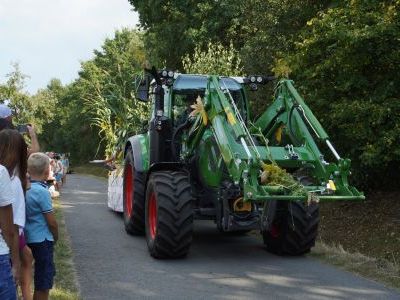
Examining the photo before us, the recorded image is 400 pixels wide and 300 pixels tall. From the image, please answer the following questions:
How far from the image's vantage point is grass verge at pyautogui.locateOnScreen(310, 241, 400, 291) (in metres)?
6.56

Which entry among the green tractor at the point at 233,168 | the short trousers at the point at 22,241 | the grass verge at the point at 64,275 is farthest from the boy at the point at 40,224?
the green tractor at the point at 233,168

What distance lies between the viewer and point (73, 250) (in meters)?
8.49

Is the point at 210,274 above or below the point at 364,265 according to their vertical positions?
below

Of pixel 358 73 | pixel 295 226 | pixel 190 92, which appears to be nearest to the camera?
pixel 295 226

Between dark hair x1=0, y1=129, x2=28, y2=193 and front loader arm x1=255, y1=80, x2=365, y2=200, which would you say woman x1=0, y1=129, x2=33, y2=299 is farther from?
front loader arm x1=255, y1=80, x2=365, y2=200

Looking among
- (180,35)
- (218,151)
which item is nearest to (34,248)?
(218,151)

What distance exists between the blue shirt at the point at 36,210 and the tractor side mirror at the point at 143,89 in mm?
4278

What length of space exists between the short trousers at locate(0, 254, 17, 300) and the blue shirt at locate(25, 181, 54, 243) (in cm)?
158

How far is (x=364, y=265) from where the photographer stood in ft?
23.7

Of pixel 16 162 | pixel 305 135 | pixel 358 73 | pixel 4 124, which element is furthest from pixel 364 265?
pixel 358 73

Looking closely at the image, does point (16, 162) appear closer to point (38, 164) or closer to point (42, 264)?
point (38, 164)

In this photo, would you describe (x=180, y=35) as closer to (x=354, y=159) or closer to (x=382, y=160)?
(x=354, y=159)

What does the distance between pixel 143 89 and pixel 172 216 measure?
8.86 feet

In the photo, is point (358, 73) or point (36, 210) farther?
point (358, 73)
